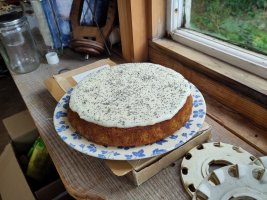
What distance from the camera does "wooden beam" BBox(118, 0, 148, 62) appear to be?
2.19 feet

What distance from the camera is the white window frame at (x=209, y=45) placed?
20.2 inches

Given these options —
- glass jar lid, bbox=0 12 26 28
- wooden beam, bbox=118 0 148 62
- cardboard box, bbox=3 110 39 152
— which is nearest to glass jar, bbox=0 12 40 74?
glass jar lid, bbox=0 12 26 28

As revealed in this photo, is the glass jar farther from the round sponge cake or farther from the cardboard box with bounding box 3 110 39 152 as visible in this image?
the round sponge cake

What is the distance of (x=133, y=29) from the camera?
2.25 feet

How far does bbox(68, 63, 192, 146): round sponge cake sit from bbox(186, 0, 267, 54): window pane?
20 centimetres

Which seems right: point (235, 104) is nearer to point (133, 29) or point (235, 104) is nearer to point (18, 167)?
point (133, 29)

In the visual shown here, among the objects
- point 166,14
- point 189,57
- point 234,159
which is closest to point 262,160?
point 234,159

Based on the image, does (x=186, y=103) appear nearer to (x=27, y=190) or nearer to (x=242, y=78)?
(x=242, y=78)

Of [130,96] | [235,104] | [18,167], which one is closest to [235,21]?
[235,104]

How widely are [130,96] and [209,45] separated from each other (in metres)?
0.28

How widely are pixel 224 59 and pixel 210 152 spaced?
0.80 ft

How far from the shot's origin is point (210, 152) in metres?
0.44

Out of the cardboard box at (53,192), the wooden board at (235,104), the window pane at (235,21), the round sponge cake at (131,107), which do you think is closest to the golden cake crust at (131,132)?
the round sponge cake at (131,107)

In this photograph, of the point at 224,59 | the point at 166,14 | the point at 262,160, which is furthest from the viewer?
the point at 166,14
